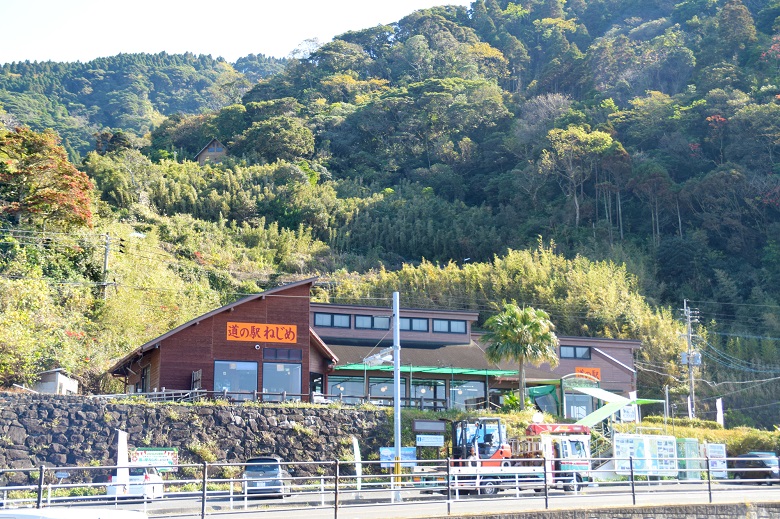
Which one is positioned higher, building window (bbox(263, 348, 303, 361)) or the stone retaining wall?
building window (bbox(263, 348, 303, 361))

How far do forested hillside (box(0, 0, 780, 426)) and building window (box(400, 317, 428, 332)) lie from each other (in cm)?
1042

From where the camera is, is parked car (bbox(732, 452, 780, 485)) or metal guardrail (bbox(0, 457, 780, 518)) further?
parked car (bbox(732, 452, 780, 485))

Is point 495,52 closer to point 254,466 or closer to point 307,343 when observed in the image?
point 307,343

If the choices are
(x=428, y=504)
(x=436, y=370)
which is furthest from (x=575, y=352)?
(x=428, y=504)

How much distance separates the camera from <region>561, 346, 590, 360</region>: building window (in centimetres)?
4366

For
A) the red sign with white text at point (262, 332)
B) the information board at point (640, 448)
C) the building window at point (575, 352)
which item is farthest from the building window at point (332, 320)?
the information board at point (640, 448)

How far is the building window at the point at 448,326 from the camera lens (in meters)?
42.9

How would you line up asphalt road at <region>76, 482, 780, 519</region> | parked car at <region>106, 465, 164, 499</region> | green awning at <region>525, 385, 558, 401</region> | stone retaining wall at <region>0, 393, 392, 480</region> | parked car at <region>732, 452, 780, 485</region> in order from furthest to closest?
1. green awning at <region>525, 385, 558, 401</region>
2. parked car at <region>732, 452, 780, 485</region>
3. stone retaining wall at <region>0, 393, 392, 480</region>
4. parked car at <region>106, 465, 164, 499</region>
5. asphalt road at <region>76, 482, 780, 519</region>

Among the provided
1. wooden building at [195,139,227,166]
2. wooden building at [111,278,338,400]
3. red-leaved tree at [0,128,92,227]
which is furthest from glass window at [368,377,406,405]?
wooden building at [195,139,227,166]

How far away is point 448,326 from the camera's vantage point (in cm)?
4309

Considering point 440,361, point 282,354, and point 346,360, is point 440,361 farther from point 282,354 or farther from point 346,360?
point 282,354

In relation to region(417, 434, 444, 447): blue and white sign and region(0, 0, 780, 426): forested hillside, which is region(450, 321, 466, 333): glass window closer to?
region(0, 0, 780, 426): forested hillside

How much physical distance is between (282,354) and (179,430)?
17.0 feet

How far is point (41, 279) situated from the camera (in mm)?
41344
